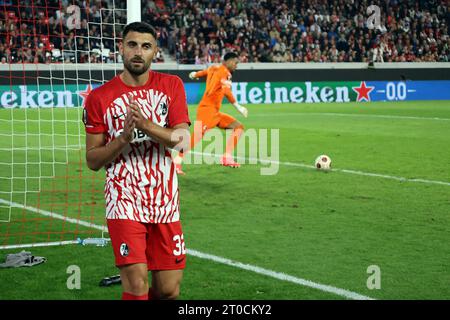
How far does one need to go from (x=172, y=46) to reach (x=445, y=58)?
1463 cm

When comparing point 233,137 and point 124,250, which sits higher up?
point 124,250

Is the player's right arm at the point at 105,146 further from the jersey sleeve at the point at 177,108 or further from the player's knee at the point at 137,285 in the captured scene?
the player's knee at the point at 137,285

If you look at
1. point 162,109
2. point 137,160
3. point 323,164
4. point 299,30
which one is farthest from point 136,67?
point 299,30

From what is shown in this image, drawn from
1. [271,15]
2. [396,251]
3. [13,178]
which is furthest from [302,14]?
[396,251]

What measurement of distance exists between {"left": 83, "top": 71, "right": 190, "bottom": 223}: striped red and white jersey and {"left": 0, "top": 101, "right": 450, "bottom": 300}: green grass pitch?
56.6 inches

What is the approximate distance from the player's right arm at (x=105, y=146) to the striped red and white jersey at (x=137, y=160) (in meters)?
0.05

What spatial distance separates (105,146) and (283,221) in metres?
4.62

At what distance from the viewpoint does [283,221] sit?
8.80 m

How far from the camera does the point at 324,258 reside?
280 inches

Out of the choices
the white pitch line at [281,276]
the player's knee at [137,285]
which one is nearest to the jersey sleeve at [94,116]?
the player's knee at [137,285]

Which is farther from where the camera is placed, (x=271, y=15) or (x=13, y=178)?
(x=271, y=15)

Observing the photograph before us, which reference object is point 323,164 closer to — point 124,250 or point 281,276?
point 281,276

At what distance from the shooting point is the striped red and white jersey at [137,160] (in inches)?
180
